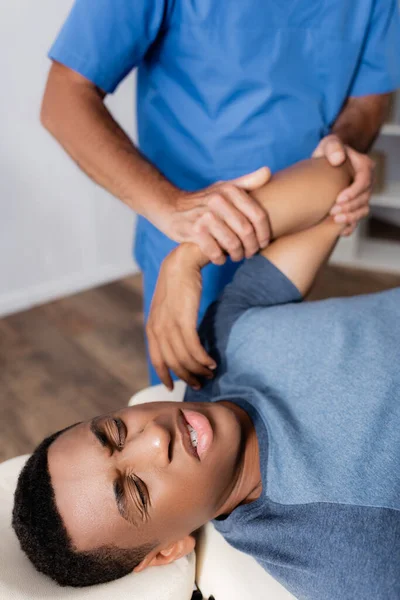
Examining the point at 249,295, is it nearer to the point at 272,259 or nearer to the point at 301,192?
the point at 272,259

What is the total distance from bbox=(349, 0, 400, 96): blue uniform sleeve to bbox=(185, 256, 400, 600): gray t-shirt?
0.49 meters

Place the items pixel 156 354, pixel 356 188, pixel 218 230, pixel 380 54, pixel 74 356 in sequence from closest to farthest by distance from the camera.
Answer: pixel 218 230, pixel 156 354, pixel 356 188, pixel 380 54, pixel 74 356

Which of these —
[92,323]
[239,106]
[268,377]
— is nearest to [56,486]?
[268,377]

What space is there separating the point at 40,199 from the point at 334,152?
200 centimetres

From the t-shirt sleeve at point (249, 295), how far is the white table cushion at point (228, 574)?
36cm

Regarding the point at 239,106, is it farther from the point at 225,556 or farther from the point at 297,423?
the point at 225,556

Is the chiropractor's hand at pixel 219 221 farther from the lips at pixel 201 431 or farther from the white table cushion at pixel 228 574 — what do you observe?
the white table cushion at pixel 228 574

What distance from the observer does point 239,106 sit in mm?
1213

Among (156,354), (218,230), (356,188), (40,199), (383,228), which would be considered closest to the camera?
(218,230)

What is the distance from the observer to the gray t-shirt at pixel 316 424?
0.90 m

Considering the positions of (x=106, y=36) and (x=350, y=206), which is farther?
(x=350, y=206)

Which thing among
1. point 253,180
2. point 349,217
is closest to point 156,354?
point 253,180

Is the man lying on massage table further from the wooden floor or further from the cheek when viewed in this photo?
the wooden floor

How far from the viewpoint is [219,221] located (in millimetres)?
1009
